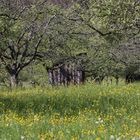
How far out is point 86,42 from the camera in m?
37.2

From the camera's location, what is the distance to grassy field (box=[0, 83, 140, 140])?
8191 millimetres

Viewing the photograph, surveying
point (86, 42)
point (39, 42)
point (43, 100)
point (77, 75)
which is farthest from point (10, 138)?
point (77, 75)

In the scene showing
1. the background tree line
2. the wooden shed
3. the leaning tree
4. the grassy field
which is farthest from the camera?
the wooden shed

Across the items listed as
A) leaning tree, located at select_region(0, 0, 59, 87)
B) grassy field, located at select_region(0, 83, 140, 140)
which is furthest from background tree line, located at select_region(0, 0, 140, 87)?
grassy field, located at select_region(0, 83, 140, 140)

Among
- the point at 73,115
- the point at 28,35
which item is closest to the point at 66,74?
the point at 28,35

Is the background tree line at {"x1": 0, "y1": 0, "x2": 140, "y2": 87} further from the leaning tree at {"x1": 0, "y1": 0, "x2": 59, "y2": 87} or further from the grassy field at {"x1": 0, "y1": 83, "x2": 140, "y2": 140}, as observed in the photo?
the grassy field at {"x1": 0, "y1": 83, "x2": 140, "y2": 140}

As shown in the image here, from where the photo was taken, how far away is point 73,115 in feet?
37.6

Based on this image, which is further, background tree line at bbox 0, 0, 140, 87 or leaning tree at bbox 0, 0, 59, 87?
leaning tree at bbox 0, 0, 59, 87

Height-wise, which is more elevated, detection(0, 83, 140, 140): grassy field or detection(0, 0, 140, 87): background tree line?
detection(0, 0, 140, 87): background tree line

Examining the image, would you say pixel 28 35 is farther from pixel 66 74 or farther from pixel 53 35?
pixel 66 74

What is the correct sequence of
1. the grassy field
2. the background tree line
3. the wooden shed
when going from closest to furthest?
the grassy field
the background tree line
the wooden shed

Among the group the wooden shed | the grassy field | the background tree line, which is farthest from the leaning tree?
the grassy field

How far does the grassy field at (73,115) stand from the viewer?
819 cm

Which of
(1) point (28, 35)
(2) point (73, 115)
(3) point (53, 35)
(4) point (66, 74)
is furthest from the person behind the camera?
(4) point (66, 74)
